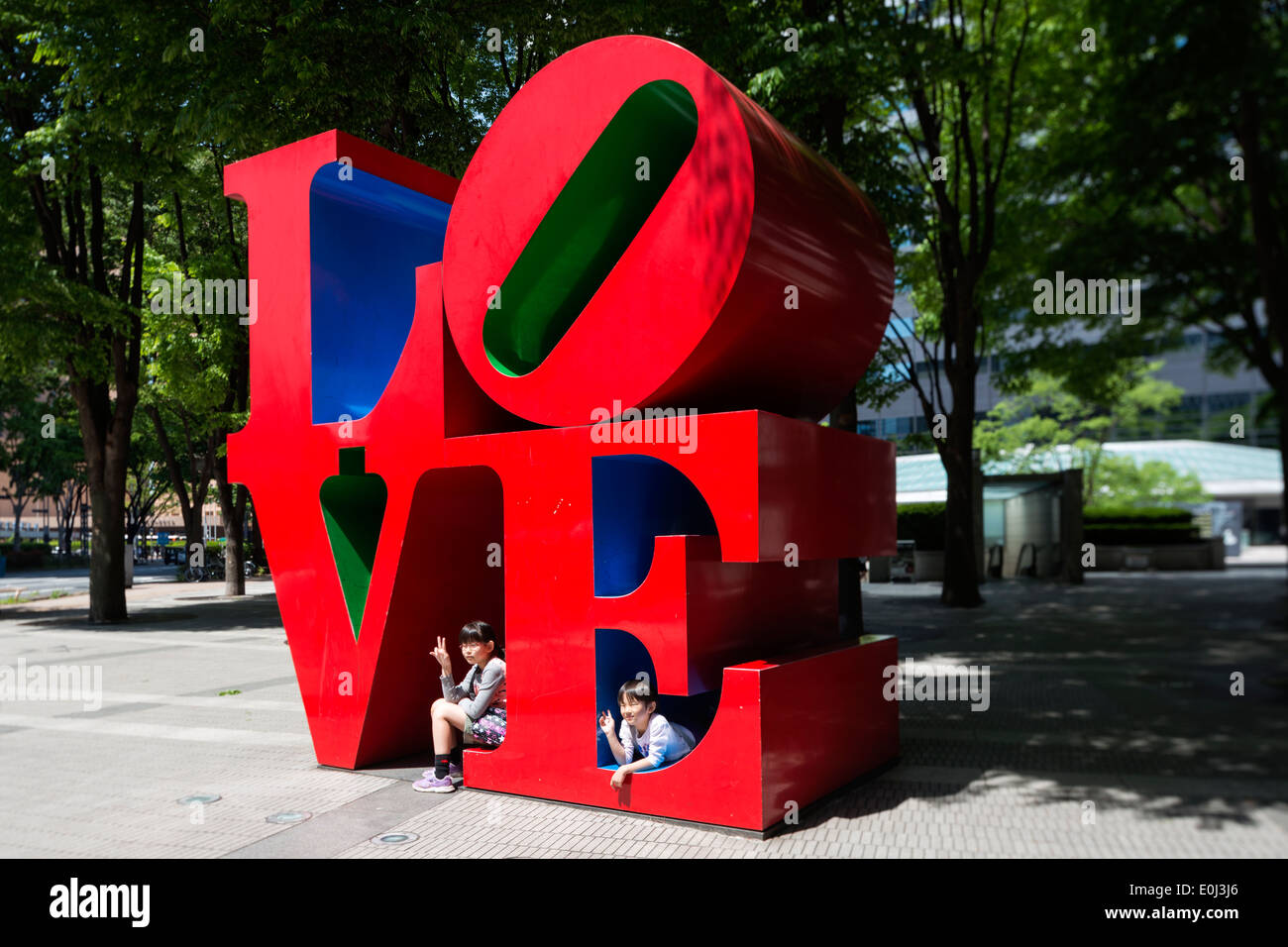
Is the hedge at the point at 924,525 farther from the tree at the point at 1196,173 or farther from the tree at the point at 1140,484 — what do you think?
the tree at the point at 1196,173

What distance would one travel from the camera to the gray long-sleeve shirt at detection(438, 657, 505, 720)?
7.50m

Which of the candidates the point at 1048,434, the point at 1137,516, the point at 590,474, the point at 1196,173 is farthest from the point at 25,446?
the point at 1196,173

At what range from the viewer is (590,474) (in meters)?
6.83

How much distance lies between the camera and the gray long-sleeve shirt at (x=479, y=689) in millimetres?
7496

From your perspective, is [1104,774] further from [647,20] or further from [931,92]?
[931,92]

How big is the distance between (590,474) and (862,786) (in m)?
3.21

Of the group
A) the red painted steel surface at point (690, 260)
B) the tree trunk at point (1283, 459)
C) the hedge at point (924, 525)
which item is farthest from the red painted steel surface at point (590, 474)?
the hedge at point (924, 525)

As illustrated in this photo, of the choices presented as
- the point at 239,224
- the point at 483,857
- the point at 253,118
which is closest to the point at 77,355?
the point at 239,224

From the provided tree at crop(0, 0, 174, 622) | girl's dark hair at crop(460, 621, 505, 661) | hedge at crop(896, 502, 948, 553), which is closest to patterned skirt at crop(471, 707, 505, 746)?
girl's dark hair at crop(460, 621, 505, 661)

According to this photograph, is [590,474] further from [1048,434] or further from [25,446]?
[25,446]

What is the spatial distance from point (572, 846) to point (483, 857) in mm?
548

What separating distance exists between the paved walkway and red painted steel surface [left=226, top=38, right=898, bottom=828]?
1.55 ft

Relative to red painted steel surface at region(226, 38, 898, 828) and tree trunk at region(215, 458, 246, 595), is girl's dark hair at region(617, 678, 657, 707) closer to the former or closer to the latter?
red painted steel surface at region(226, 38, 898, 828)
